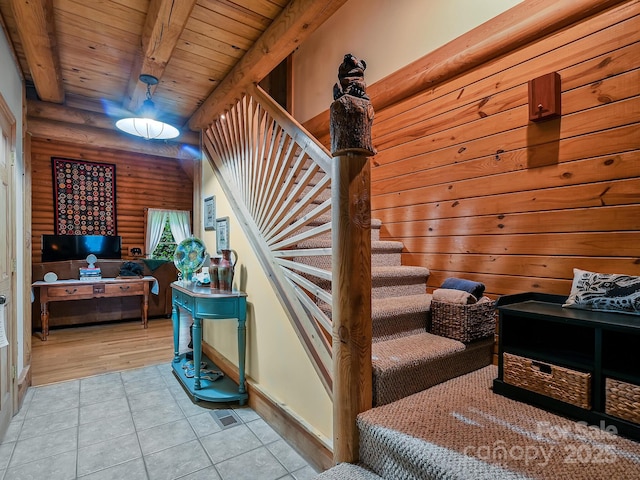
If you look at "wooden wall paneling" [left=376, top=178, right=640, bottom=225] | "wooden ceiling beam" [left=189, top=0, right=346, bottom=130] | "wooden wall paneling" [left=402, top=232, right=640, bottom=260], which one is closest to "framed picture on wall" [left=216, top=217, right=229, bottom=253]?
"wooden ceiling beam" [left=189, top=0, right=346, bottom=130]

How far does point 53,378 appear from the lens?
3143 mm

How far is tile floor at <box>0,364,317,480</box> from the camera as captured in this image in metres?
1.84

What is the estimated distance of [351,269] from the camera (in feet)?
5.00

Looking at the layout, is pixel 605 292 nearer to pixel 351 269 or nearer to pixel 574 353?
pixel 574 353

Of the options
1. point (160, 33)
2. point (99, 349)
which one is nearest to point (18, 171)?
point (160, 33)

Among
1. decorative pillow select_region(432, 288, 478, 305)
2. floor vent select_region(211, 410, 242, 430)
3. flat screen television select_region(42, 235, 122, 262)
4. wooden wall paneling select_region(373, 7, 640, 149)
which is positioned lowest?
floor vent select_region(211, 410, 242, 430)

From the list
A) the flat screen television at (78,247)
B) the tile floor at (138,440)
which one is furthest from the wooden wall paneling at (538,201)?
the flat screen television at (78,247)

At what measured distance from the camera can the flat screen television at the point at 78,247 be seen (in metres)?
5.39

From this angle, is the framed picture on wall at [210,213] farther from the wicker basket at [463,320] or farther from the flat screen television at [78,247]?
the flat screen television at [78,247]

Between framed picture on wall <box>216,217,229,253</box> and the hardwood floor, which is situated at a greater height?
framed picture on wall <box>216,217,229,253</box>

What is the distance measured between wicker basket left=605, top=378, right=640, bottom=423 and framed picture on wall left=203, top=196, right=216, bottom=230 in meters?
3.14

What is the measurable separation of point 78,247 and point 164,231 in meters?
1.50

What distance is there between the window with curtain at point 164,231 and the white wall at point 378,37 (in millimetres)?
3787

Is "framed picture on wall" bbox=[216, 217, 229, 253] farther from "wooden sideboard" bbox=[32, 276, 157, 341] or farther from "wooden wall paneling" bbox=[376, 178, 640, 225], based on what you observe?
"wooden sideboard" bbox=[32, 276, 157, 341]
